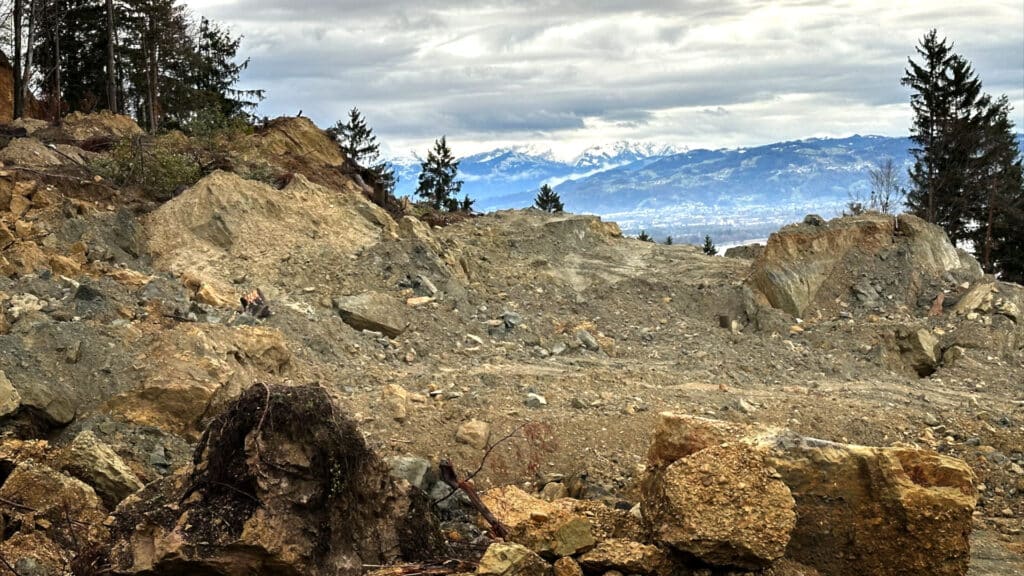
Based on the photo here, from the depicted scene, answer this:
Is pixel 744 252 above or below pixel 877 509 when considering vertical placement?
above

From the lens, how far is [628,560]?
522 centimetres

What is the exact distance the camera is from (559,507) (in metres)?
6.14

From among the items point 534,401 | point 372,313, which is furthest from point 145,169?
point 534,401

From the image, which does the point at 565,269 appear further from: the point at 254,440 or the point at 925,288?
the point at 254,440

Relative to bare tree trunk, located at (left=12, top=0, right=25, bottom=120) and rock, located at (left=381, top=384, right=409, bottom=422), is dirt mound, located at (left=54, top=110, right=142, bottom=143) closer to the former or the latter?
bare tree trunk, located at (left=12, top=0, right=25, bottom=120)

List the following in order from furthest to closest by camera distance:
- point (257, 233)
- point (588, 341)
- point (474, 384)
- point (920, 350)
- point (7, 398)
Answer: point (257, 233) < point (588, 341) < point (920, 350) < point (474, 384) < point (7, 398)

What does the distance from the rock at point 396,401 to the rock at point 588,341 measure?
4526 mm

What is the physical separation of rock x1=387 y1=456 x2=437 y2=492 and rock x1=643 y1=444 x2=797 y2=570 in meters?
2.53

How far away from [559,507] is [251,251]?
9.98m

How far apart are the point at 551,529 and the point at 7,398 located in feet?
16.3

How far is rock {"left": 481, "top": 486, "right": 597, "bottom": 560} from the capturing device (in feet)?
17.6

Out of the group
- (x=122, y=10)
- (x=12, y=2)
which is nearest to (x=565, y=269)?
(x=12, y=2)

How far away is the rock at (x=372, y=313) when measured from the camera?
12.9m

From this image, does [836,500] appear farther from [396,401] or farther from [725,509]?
[396,401]
